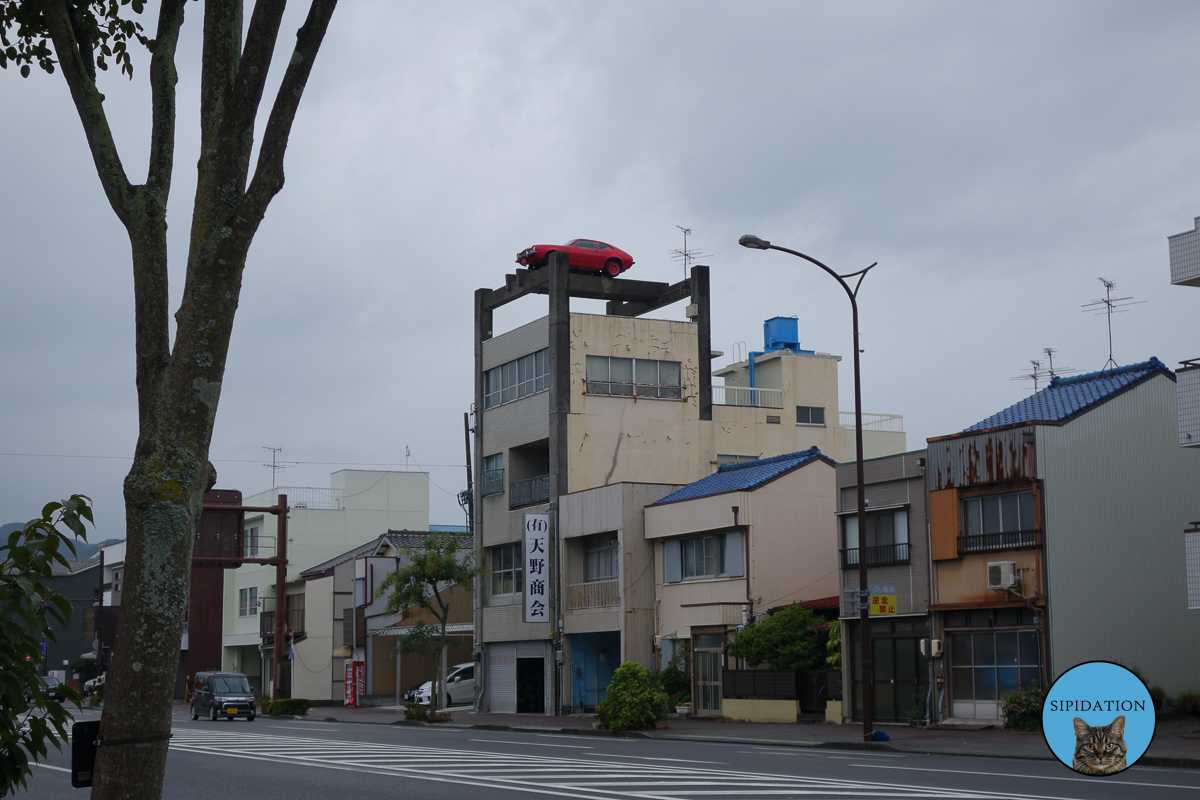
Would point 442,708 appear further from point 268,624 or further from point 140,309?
point 140,309

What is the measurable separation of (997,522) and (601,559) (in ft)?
56.3

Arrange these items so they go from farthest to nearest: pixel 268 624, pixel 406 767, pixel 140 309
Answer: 1. pixel 268 624
2. pixel 406 767
3. pixel 140 309

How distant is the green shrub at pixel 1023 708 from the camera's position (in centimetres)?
2855

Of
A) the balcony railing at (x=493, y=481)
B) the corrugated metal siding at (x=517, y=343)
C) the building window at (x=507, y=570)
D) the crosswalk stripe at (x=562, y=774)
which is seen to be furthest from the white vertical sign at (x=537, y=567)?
the crosswalk stripe at (x=562, y=774)

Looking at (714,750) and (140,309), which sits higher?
(140,309)

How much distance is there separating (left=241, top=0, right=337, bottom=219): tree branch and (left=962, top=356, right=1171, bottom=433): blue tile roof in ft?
91.2

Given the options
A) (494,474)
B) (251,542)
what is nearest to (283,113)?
(494,474)

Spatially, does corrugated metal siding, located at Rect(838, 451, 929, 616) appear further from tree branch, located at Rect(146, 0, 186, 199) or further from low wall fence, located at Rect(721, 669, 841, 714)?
tree branch, located at Rect(146, 0, 186, 199)

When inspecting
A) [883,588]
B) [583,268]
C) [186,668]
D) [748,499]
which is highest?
[583,268]

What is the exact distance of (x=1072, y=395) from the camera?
3272cm

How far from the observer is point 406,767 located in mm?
21344

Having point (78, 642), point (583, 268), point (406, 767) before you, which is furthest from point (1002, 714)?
point (78, 642)

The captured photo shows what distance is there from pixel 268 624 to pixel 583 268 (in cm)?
3373

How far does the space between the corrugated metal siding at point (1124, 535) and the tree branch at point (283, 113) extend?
27.4m
